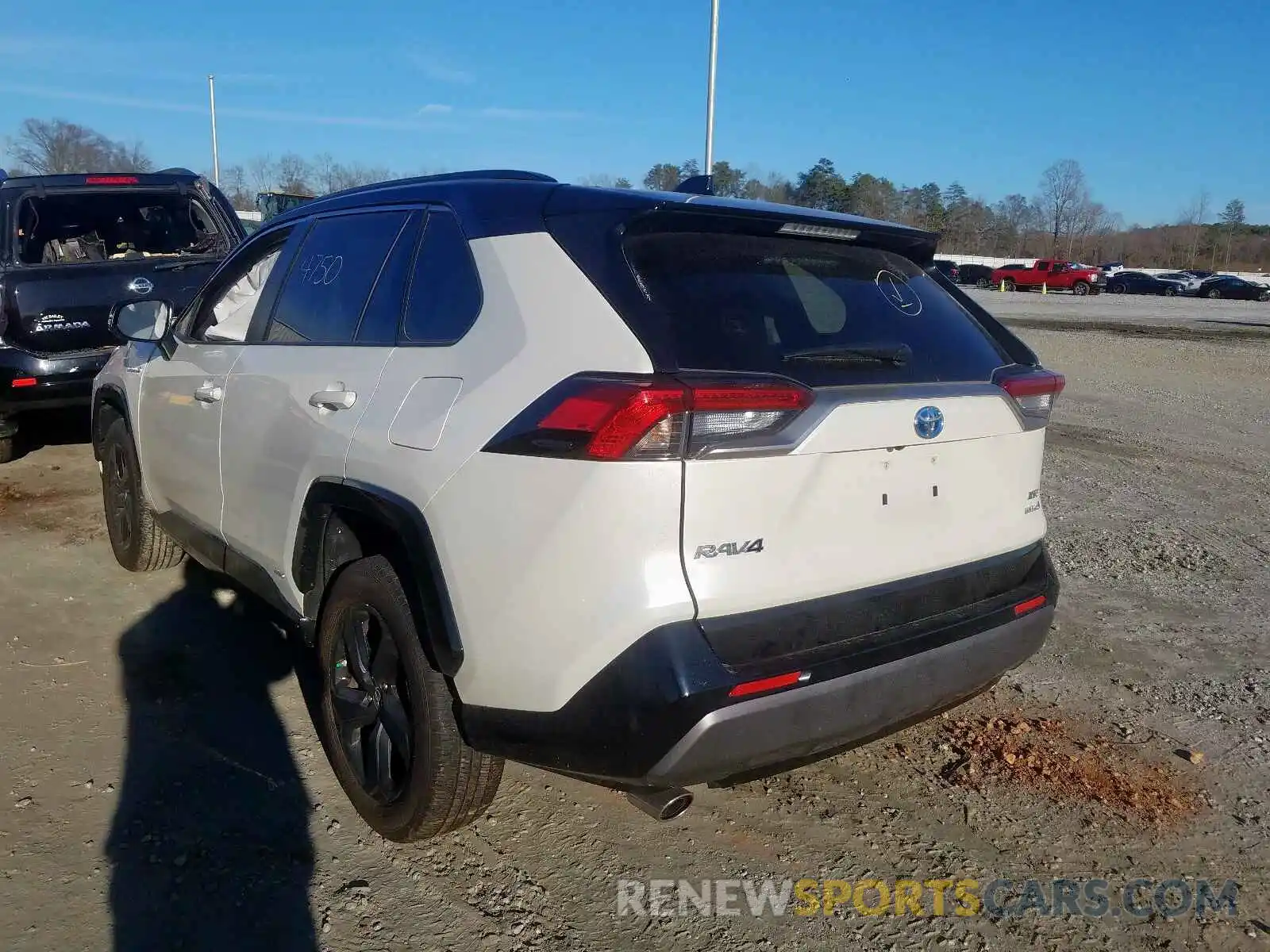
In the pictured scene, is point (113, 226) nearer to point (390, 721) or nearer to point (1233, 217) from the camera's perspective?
point (390, 721)

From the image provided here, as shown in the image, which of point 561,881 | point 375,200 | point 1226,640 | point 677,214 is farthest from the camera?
point 1226,640

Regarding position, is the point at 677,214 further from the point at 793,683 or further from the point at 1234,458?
the point at 1234,458

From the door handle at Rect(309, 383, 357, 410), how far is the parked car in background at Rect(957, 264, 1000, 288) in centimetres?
5640

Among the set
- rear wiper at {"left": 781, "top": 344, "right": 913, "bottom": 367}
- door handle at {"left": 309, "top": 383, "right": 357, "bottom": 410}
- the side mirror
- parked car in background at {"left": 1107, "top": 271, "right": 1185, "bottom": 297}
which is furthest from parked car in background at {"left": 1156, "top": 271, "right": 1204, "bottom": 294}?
door handle at {"left": 309, "top": 383, "right": 357, "bottom": 410}

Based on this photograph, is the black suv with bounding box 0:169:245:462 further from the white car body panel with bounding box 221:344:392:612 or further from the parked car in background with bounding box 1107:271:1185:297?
the parked car in background with bounding box 1107:271:1185:297

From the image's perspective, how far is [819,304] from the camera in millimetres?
2748

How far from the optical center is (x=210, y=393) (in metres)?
3.84

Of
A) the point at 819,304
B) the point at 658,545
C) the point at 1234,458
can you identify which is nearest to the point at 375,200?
the point at 819,304

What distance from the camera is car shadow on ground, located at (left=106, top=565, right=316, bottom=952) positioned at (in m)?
2.64

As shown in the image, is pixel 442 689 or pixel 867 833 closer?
pixel 442 689

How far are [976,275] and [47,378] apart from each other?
184 feet

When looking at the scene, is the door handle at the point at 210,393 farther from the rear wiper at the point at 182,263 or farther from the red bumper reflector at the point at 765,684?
the rear wiper at the point at 182,263

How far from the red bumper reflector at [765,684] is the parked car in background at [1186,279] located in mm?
55996

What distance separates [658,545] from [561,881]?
1.17 m
